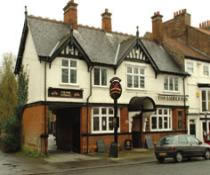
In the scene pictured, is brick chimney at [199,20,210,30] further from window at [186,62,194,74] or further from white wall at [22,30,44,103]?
white wall at [22,30,44,103]

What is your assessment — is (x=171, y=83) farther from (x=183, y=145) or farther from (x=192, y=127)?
(x=183, y=145)

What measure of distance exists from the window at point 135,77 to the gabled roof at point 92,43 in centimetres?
135

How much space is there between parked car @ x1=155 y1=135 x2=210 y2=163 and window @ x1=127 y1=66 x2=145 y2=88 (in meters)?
8.46

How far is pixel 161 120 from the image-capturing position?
2892 cm

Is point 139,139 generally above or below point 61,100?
below

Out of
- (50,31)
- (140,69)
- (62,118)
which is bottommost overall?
(62,118)

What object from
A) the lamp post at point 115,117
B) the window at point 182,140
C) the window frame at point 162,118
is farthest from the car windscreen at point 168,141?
the window frame at point 162,118

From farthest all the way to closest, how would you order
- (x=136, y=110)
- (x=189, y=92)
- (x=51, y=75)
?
(x=189, y=92) → (x=136, y=110) → (x=51, y=75)

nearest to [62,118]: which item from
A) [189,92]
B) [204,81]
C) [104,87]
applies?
[104,87]

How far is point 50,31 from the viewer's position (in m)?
25.7

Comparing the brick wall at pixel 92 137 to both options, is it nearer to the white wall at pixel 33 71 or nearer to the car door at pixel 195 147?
the white wall at pixel 33 71

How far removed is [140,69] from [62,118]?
7936mm

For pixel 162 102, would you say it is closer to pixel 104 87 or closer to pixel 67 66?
pixel 104 87

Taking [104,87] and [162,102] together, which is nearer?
[104,87]
